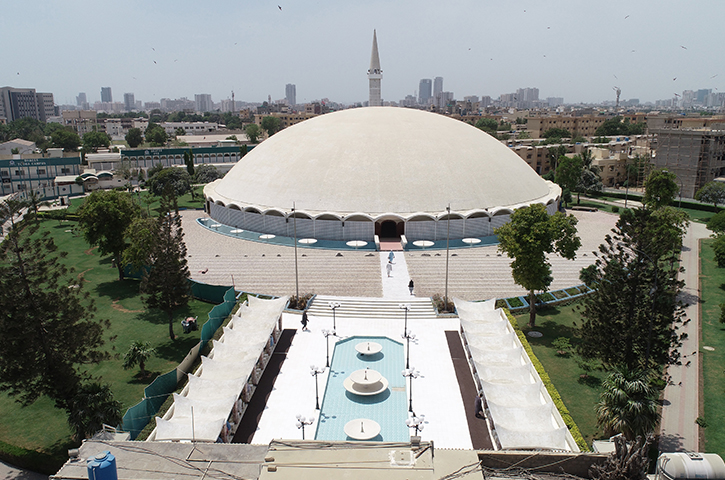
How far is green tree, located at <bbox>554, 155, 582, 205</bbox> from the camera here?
67250 millimetres

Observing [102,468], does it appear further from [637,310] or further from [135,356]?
[637,310]

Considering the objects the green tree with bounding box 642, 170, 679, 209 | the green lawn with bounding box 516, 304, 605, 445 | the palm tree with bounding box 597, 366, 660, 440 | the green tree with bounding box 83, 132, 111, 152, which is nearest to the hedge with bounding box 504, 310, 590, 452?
the green lawn with bounding box 516, 304, 605, 445

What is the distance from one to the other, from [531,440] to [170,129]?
204360mm

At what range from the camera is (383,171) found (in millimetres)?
49188

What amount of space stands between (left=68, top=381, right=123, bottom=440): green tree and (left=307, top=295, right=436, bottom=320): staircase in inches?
573

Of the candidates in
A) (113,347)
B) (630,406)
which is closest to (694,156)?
(630,406)

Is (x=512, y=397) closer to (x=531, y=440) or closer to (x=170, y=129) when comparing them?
(x=531, y=440)

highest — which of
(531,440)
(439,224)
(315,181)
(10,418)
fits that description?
(315,181)

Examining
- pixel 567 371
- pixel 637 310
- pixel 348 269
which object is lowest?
pixel 567 371

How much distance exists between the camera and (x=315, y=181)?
1937 inches

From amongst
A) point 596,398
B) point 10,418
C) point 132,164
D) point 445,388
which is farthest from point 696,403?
point 132,164

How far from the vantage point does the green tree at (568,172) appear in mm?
67250

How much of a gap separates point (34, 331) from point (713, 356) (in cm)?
Result: 3434

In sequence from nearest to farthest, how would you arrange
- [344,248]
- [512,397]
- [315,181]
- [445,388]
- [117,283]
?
[512,397], [445,388], [117,283], [344,248], [315,181]
